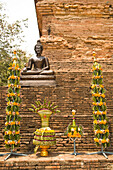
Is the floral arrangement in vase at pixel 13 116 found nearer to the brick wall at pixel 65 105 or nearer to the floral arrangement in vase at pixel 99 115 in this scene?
the brick wall at pixel 65 105

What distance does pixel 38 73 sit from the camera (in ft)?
27.2

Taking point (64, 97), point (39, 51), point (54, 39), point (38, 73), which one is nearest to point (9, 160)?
point (64, 97)

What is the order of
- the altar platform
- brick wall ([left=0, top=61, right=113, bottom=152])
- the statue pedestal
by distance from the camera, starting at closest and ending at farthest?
the altar platform
brick wall ([left=0, top=61, right=113, bottom=152])
the statue pedestal

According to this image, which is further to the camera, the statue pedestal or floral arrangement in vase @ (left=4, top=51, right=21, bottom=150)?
the statue pedestal

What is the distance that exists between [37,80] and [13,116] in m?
3.73

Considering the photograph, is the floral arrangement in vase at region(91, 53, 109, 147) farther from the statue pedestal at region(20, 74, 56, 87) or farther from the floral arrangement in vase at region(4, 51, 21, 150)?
the statue pedestal at region(20, 74, 56, 87)

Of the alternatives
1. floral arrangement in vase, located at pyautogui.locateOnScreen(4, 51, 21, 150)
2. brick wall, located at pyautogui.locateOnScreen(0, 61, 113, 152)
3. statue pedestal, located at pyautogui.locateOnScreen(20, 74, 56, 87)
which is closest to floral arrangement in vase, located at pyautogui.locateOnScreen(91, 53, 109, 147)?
brick wall, located at pyautogui.locateOnScreen(0, 61, 113, 152)

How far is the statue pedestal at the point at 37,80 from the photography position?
782 centimetres

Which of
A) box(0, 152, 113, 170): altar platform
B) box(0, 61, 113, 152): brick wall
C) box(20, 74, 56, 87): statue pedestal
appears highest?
box(20, 74, 56, 87): statue pedestal

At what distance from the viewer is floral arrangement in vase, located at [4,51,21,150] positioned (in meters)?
4.21

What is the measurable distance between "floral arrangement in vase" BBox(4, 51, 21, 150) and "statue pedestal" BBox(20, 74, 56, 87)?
2.95 metres

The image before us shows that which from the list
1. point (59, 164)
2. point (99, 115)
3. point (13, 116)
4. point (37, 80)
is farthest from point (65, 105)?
point (59, 164)

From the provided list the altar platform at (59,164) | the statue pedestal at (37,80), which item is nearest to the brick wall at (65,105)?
the statue pedestal at (37,80)

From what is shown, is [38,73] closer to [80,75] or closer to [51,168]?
[80,75]
